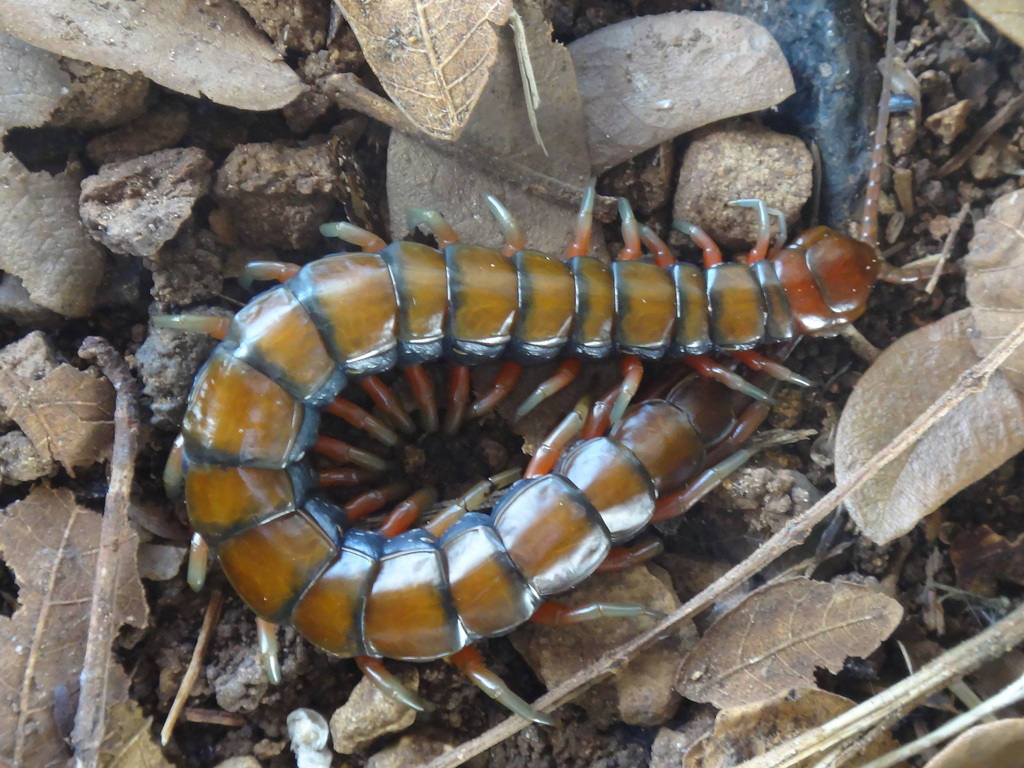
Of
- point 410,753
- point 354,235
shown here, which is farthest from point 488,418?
point 410,753

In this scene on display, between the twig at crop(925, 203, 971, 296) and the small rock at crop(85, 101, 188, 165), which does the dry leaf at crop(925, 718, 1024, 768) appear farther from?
the small rock at crop(85, 101, 188, 165)

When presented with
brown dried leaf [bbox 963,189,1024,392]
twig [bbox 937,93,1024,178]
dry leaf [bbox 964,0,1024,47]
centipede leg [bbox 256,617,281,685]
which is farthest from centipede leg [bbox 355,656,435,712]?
dry leaf [bbox 964,0,1024,47]

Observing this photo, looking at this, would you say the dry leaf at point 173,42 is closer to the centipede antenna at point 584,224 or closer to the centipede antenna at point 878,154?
the centipede antenna at point 584,224

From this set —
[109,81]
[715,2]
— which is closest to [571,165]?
[715,2]

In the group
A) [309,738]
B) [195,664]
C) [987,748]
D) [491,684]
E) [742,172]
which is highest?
[742,172]

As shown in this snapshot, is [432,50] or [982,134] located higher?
[432,50]

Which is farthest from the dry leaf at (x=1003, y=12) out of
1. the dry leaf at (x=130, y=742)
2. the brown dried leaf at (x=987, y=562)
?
the dry leaf at (x=130, y=742)

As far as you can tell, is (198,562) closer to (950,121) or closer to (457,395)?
(457,395)
